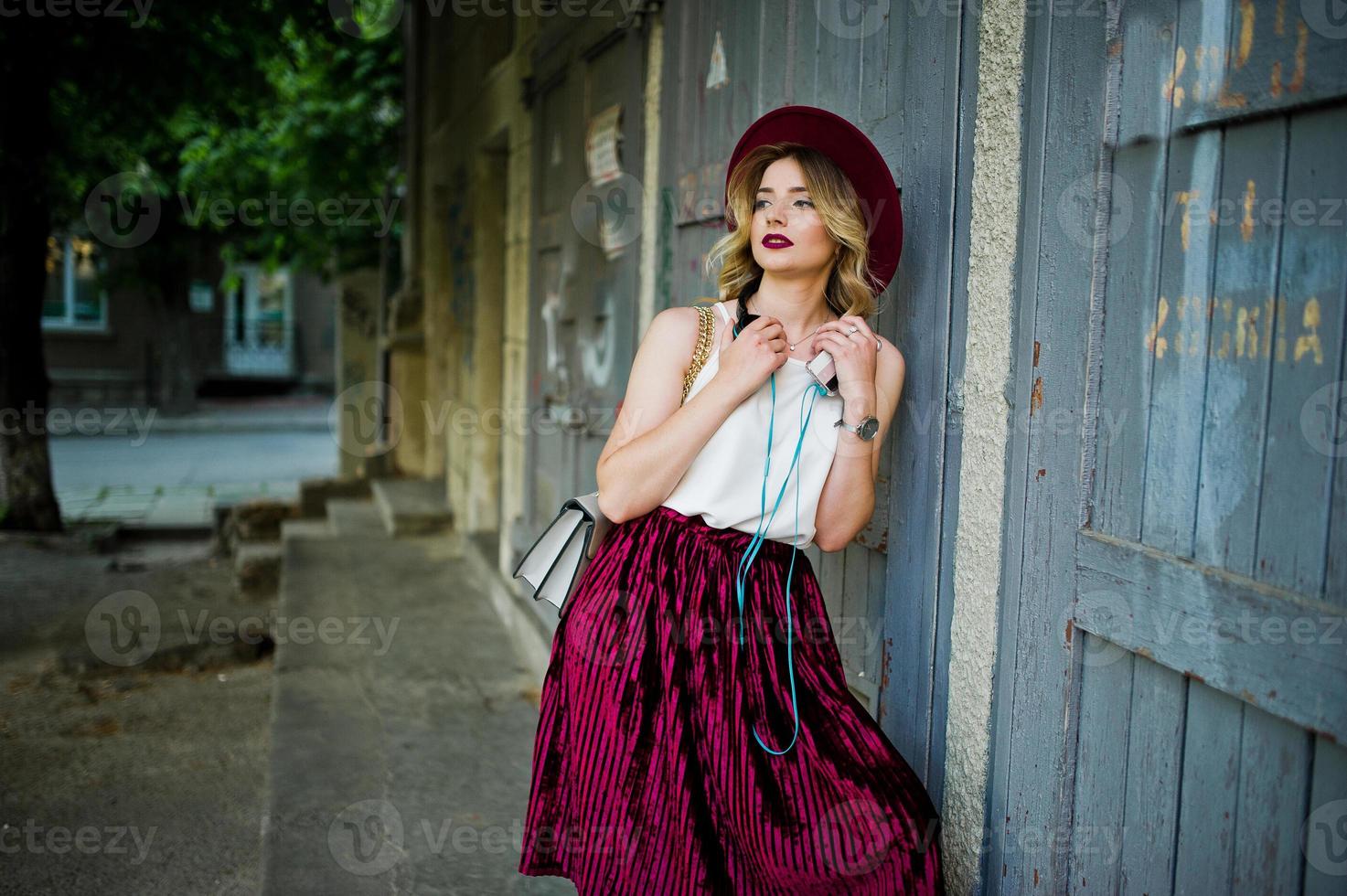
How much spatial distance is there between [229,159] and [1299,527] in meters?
11.7

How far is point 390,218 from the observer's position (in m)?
11.0

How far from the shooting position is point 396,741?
399 cm

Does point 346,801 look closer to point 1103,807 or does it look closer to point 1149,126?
point 1103,807

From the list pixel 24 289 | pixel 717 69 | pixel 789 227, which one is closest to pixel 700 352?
pixel 789 227

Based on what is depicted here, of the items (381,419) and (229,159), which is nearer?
(381,419)

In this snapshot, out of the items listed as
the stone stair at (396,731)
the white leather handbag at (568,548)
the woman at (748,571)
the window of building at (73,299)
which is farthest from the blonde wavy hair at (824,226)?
the window of building at (73,299)

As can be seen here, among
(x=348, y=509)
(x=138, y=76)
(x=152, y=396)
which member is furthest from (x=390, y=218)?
(x=152, y=396)

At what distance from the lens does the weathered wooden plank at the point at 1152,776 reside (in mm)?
1680

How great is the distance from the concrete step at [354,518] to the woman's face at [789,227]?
6046 mm

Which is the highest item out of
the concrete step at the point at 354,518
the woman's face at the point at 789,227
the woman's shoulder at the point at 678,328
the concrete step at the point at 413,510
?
the woman's face at the point at 789,227

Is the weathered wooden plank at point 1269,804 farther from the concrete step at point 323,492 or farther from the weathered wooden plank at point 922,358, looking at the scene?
the concrete step at point 323,492

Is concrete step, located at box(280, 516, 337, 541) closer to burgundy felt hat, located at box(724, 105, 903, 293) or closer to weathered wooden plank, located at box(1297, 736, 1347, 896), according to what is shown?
burgundy felt hat, located at box(724, 105, 903, 293)

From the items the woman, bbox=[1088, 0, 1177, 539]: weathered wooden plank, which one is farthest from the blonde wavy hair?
bbox=[1088, 0, 1177, 539]: weathered wooden plank

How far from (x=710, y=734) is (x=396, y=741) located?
2.25 metres
